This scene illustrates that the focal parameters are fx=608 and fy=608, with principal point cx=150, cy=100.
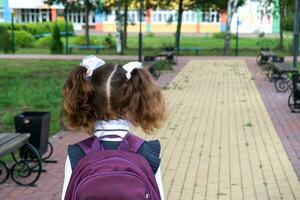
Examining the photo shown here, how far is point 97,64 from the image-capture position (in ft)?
6.60

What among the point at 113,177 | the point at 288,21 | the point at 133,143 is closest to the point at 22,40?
the point at 288,21

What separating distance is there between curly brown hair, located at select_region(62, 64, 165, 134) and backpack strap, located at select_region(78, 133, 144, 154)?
0.06 meters

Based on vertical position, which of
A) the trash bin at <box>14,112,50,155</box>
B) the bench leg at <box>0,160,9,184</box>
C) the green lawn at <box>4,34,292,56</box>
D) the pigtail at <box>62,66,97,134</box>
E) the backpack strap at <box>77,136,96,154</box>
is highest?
the pigtail at <box>62,66,97,134</box>

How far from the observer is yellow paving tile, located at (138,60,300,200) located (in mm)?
5646

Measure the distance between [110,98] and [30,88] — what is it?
12644mm

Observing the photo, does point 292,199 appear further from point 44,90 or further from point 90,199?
point 44,90

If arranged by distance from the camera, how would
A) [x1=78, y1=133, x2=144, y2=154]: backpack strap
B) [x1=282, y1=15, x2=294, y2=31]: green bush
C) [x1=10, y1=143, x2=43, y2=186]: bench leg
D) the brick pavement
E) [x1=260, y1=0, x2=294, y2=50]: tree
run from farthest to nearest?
1. [x1=282, y1=15, x2=294, y2=31]: green bush
2. [x1=260, y1=0, x2=294, y2=50]: tree
3. the brick pavement
4. [x1=10, y1=143, x2=43, y2=186]: bench leg
5. [x1=78, y1=133, x2=144, y2=154]: backpack strap

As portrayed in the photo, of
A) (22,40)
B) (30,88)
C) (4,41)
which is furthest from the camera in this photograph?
(22,40)

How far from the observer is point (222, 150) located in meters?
7.45

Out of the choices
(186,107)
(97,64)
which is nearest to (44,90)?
(186,107)

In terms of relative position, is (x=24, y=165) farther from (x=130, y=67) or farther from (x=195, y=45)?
(x=195, y=45)

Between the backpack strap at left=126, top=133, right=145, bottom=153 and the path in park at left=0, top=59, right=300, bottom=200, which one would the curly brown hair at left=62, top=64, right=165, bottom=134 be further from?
the path in park at left=0, top=59, right=300, bottom=200

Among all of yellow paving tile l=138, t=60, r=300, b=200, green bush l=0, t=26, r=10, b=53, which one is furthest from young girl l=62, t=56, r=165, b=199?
green bush l=0, t=26, r=10, b=53

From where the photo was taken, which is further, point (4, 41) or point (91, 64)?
point (4, 41)
